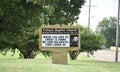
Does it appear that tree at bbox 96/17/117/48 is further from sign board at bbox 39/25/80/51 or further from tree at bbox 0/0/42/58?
tree at bbox 0/0/42/58

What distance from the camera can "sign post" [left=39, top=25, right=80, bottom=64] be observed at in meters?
26.8

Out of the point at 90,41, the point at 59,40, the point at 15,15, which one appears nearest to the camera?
the point at 15,15

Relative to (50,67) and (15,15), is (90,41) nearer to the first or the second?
(50,67)

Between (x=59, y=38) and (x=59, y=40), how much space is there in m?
0.13

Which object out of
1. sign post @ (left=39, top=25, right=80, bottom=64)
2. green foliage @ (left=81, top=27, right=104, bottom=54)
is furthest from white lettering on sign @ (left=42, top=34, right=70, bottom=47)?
green foliage @ (left=81, top=27, right=104, bottom=54)

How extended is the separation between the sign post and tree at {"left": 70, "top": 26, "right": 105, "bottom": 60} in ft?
59.8

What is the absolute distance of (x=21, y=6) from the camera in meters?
19.9

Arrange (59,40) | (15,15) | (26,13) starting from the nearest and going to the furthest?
(26,13), (15,15), (59,40)

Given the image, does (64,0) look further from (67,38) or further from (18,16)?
(67,38)

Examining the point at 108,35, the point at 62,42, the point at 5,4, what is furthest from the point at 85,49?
the point at 108,35

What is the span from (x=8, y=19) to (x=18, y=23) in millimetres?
1041

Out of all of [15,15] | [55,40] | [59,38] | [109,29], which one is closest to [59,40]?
[59,38]

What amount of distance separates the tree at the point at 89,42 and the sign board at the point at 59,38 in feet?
59.8

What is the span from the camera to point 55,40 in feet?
88.8
